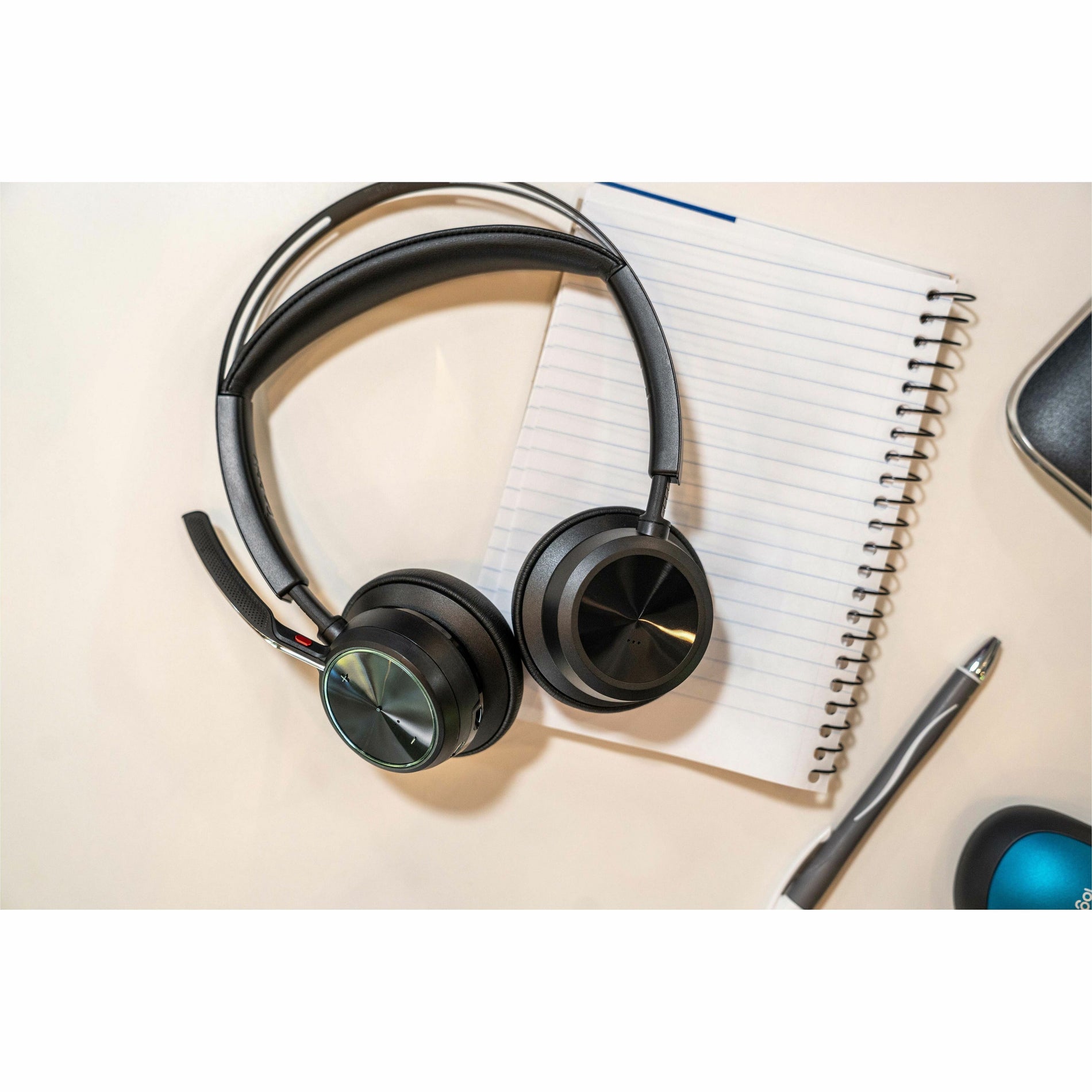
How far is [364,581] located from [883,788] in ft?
1.92

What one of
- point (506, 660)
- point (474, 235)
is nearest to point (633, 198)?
point (474, 235)

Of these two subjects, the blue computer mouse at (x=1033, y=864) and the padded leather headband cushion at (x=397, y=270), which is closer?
the padded leather headband cushion at (x=397, y=270)

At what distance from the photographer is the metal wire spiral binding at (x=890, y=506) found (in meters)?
0.72

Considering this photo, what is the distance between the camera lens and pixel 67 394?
2.46 feet

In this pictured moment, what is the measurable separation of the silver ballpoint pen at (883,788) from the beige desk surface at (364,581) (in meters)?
0.02

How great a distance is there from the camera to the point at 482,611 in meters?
0.65

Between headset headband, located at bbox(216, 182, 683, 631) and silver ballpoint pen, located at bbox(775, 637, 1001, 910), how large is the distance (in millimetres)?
388

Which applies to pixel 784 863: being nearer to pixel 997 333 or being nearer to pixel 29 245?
pixel 997 333

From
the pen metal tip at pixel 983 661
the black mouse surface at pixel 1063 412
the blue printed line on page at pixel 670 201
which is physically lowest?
the pen metal tip at pixel 983 661

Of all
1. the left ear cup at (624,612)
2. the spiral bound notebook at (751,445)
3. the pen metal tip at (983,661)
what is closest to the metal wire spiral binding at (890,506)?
the spiral bound notebook at (751,445)

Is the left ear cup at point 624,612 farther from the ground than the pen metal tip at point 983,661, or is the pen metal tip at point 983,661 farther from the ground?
the left ear cup at point 624,612

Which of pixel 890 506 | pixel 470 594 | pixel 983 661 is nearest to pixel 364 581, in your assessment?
pixel 470 594

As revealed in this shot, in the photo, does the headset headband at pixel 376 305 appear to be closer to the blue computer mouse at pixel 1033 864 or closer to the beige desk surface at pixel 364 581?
the beige desk surface at pixel 364 581

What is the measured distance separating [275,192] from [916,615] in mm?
797
